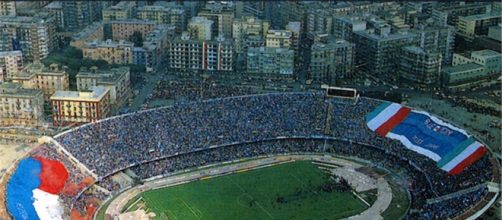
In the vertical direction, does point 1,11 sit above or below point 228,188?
above

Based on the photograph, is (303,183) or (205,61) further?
(205,61)

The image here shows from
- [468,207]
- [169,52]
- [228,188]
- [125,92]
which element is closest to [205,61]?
[169,52]

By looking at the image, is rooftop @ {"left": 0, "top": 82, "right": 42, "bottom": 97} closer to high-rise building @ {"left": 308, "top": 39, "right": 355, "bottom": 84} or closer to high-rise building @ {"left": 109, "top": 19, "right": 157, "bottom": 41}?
high-rise building @ {"left": 109, "top": 19, "right": 157, "bottom": 41}

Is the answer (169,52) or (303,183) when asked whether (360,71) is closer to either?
(169,52)

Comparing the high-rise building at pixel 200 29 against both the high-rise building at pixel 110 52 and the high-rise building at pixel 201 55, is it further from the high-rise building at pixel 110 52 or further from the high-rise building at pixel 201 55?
the high-rise building at pixel 110 52

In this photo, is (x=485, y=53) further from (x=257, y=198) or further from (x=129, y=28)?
(x=129, y=28)

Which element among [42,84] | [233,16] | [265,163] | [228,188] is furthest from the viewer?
[233,16]

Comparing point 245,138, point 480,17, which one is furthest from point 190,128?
point 480,17

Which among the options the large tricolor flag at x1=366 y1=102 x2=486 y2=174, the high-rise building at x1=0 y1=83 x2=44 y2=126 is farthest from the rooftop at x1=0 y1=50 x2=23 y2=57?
the large tricolor flag at x1=366 y1=102 x2=486 y2=174
